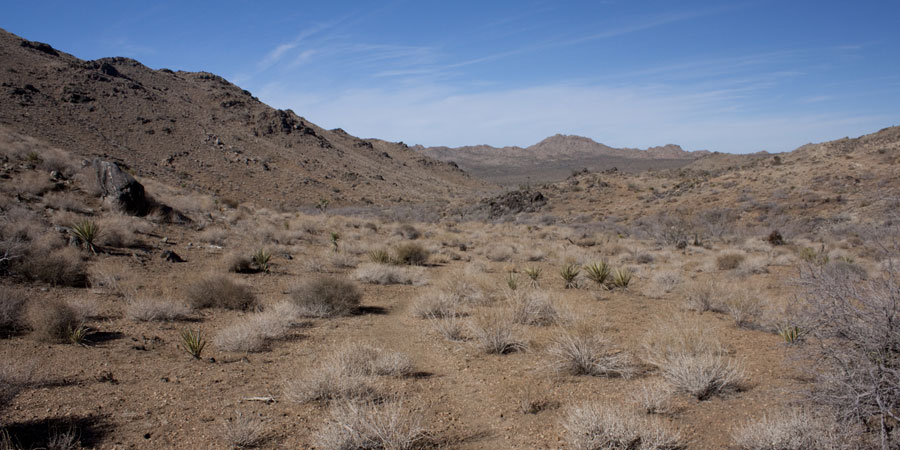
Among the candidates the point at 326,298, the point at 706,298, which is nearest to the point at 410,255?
the point at 326,298

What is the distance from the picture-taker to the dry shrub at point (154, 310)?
7.16 m

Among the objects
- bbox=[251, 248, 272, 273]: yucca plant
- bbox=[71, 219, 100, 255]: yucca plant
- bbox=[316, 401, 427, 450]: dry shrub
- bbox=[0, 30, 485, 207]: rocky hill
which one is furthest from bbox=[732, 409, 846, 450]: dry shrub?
bbox=[0, 30, 485, 207]: rocky hill

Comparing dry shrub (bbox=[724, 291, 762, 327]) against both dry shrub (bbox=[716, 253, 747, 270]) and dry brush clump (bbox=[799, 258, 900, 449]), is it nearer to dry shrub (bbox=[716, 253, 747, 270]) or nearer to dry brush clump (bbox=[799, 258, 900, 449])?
dry brush clump (bbox=[799, 258, 900, 449])

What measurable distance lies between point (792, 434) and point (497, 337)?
3.60 m

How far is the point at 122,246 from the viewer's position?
37.7ft

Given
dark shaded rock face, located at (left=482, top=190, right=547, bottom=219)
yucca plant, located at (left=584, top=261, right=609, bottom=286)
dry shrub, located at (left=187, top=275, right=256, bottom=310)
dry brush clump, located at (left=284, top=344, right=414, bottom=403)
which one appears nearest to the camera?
dry brush clump, located at (left=284, top=344, right=414, bottom=403)

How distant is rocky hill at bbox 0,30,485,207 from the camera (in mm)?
40875

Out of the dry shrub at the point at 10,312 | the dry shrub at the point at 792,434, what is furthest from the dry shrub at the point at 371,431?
the dry shrub at the point at 10,312

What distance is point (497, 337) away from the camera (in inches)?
253

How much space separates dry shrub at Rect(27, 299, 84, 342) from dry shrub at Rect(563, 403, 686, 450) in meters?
6.63

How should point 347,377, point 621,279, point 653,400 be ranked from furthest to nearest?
point 621,279 < point 347,377 < point 653,400

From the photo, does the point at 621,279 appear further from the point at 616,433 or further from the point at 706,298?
the point at 616,433

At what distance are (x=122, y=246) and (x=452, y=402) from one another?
11.0 meters

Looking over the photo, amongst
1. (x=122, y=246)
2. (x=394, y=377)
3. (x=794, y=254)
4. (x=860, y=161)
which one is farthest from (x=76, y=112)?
(x=860, y=161)
